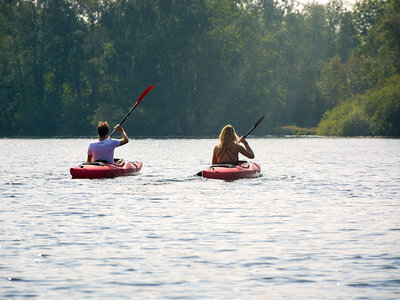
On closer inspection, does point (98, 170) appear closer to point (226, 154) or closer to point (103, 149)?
point (103, 149)

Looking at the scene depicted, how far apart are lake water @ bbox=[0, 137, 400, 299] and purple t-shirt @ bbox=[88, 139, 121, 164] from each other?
61 cm

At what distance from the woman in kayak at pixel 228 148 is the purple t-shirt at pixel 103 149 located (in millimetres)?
2336

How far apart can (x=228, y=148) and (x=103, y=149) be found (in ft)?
9.51

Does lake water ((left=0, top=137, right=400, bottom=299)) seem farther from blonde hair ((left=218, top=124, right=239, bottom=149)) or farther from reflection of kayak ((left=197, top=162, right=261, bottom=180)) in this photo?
blonde hair ((left=218, top=124, right=239, bottom=149))

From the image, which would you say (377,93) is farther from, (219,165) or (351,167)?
(219,165)

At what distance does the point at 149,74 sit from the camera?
242 feet

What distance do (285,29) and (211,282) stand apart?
322 ft

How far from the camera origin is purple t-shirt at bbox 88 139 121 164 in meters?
18.2

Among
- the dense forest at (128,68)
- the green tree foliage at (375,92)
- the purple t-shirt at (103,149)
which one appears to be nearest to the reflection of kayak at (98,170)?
the purple t-shirt at (103,149)

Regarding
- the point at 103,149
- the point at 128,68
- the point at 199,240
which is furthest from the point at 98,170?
the point at 128,68

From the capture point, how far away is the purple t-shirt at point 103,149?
18.2m

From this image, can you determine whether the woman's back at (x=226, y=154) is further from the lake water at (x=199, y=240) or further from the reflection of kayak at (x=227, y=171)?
the lake water at (x=199, y=240)

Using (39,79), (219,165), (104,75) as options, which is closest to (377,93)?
(104,75)

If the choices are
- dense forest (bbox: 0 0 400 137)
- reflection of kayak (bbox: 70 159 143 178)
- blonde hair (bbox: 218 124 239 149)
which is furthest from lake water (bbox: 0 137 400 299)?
dense forest (bbox: 0 0 400 137)
